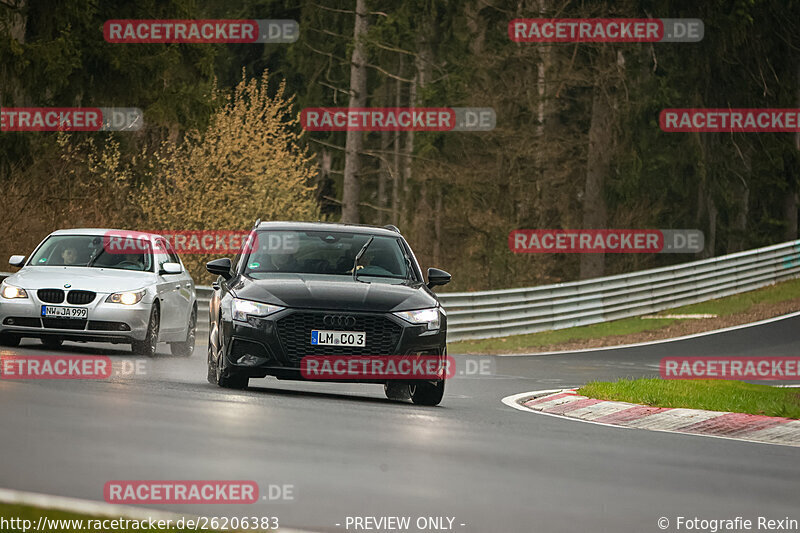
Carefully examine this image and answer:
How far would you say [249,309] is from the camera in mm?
15031

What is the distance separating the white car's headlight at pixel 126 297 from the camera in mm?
19484

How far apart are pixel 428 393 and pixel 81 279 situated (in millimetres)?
5852

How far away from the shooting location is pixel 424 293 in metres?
15.6

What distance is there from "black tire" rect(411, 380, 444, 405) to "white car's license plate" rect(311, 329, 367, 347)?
111cm

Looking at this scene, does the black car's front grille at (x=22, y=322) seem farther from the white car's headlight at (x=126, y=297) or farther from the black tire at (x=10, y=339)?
the white car's headlight at (x=126, y=297)

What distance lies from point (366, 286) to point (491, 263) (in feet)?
87.1

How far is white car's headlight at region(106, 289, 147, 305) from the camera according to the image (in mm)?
19484

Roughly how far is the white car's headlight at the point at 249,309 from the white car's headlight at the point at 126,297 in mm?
4729

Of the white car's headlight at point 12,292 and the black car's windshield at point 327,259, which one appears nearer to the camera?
the black car's windshield at point 327,259
